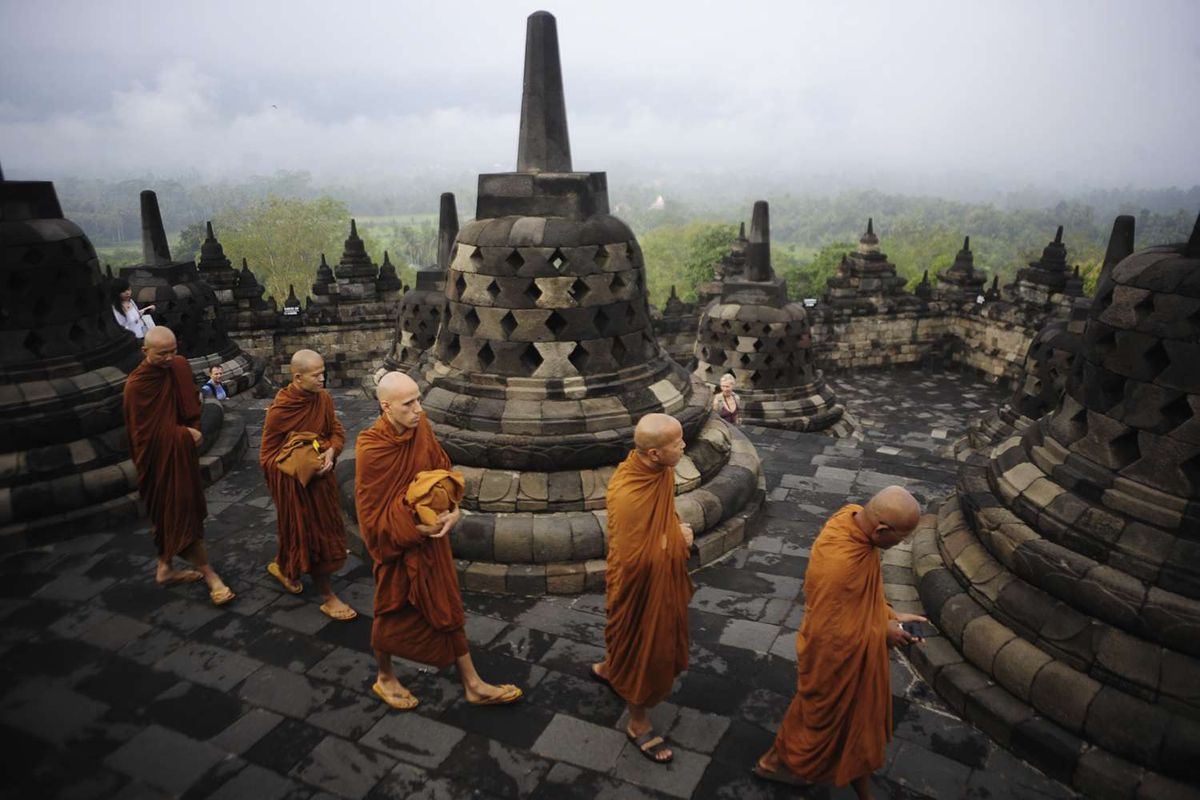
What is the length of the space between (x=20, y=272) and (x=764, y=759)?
692 cm

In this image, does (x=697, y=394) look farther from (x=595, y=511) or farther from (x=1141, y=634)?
(x=1141, y=634)

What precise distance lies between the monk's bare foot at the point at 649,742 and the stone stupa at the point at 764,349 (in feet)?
28.9

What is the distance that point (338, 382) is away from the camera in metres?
17.6

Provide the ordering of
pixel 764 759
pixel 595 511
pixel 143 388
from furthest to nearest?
pixel 595 511
pixel 143 388
pixel 764 759

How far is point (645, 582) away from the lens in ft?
11.2

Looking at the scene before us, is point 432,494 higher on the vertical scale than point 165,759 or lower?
higher

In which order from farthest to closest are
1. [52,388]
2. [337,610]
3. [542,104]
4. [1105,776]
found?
[52,388], [542,104], [337,610], [1105,776]

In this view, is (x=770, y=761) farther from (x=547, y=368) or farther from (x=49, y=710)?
(x=49, y=710)

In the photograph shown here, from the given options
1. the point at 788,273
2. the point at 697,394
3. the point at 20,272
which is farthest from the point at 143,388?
the point at 788,273

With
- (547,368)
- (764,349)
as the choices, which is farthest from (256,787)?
(764,349)

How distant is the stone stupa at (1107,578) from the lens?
3.20m

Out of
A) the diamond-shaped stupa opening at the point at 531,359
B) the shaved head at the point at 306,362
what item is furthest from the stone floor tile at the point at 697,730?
the shaved head at the point at 306,362

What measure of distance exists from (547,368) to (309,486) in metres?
2.06

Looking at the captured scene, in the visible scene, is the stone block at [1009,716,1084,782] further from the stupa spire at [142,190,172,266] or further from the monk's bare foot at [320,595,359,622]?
the stupa spire at [142,190,172,266]
